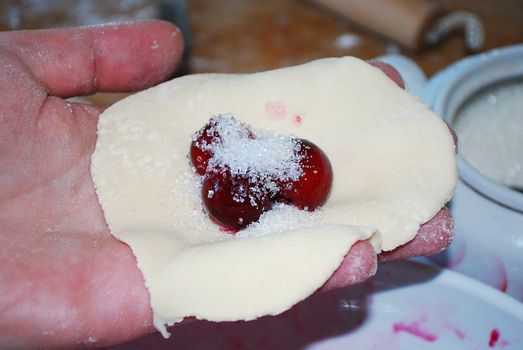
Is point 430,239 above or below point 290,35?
above

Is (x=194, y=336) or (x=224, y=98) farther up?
(x=224, y=98)

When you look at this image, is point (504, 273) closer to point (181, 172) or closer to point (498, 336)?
point (498, 336)

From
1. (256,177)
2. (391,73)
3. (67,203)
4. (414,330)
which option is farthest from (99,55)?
(414,330)

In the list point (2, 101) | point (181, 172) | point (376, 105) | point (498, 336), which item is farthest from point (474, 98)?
point (2, 101)

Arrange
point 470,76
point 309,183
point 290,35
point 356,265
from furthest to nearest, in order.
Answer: point 290,35 < point 470,76 < point 309,183 < point 356,265

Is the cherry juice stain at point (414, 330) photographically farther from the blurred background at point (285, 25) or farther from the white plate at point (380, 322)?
the blurred background at point (285, 25)

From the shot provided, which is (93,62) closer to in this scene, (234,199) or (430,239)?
(234,199)

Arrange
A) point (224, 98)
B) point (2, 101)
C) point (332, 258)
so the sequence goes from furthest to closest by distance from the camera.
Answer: point (224, 98), point (2, 101), point (332, 258)
